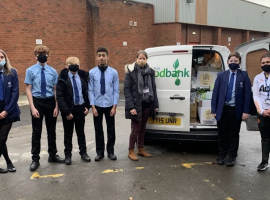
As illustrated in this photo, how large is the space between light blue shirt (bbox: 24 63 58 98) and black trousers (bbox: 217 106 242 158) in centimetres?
289

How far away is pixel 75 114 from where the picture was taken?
498 centimetres

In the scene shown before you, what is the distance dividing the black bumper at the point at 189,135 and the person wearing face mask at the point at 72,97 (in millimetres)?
1339

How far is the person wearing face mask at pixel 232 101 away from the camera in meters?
4.75

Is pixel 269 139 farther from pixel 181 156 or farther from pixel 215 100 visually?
pixel 181 156

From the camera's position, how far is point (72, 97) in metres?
4.87

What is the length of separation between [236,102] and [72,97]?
2.74 meters

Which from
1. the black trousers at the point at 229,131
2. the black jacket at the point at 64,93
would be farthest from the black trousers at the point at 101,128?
the black trousers at the point at 229,131

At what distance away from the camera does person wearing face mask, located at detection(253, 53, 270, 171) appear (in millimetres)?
4508

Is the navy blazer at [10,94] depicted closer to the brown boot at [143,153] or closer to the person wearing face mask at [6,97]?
the person wearing face mask at [6,97]

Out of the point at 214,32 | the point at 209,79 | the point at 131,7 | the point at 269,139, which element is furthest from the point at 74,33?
the point at 214,32

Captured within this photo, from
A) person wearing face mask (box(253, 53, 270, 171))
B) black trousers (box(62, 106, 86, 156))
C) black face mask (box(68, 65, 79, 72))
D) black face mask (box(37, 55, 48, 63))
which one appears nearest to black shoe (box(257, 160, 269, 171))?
person wearing face mask (box(253, 53, 270, 171))

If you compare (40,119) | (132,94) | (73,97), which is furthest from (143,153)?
(40,119)

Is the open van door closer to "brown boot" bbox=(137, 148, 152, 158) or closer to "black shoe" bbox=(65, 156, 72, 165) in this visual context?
"brown boot" bbox=(137, 148, 152, 158)

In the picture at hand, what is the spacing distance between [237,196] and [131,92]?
233 centimetres
